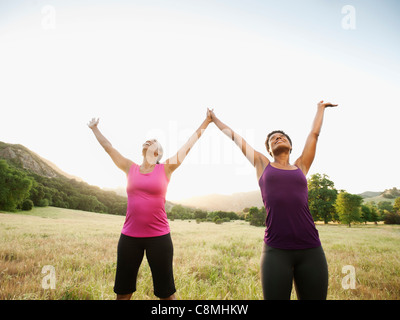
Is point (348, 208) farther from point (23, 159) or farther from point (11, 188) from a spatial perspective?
point (23, 159)

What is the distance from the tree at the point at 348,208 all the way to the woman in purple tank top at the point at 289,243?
41136 millimetres

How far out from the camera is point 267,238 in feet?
7.50

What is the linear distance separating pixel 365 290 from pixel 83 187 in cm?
9007

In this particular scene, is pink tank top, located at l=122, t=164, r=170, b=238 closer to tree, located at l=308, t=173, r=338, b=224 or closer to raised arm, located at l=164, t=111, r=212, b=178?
raised arm, located at l=164, t=111, r=212, b=178

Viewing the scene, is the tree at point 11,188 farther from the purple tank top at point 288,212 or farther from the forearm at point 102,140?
the purple tank top at point 288,212

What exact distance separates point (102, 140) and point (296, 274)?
3.90 metres

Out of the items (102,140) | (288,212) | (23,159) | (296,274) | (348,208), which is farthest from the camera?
(23,159)

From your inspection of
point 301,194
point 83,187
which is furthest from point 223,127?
point 83,187

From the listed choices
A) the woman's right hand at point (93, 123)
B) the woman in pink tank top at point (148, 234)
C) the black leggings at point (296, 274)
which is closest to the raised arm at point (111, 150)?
the woman's right hand at point (93, 123)

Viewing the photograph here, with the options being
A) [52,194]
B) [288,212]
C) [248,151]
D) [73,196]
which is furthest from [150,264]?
[73,196]

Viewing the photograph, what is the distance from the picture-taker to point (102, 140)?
11.8 ft

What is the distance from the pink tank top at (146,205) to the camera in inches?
103

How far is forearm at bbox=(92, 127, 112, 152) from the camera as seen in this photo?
11.5 ft
